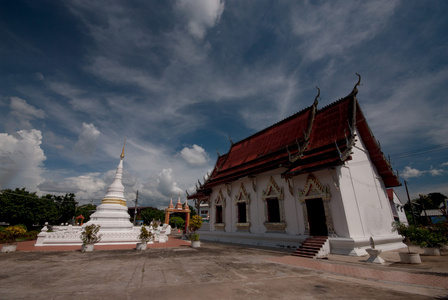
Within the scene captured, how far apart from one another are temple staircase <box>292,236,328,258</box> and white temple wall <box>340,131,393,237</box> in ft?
4.06

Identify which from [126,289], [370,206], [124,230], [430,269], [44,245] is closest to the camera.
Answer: [126,289]

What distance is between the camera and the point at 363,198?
1035cm

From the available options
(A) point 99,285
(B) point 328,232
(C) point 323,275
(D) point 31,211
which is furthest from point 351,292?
(D) point 31,211

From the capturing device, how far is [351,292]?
159 inches

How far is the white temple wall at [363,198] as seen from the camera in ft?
30.1

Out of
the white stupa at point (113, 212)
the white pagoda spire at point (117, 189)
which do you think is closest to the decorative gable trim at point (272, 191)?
the white stupa at point (113, 212)

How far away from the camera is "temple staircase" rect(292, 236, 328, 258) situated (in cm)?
845

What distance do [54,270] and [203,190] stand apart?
12.8 m

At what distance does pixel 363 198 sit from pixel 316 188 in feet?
8.54

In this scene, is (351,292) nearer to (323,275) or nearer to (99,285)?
(323,275)

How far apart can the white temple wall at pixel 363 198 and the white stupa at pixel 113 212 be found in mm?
14666

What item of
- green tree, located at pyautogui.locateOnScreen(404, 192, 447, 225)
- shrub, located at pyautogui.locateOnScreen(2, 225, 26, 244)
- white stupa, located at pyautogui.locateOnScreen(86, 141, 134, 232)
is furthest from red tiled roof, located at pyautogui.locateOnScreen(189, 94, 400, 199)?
shrub, located at pyautogui.locateOnScreen(2, 225, 26, 244)

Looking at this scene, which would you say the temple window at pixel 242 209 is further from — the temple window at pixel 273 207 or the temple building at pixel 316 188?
the temple window at pixel 273 207

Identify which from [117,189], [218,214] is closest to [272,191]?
[218,214]
